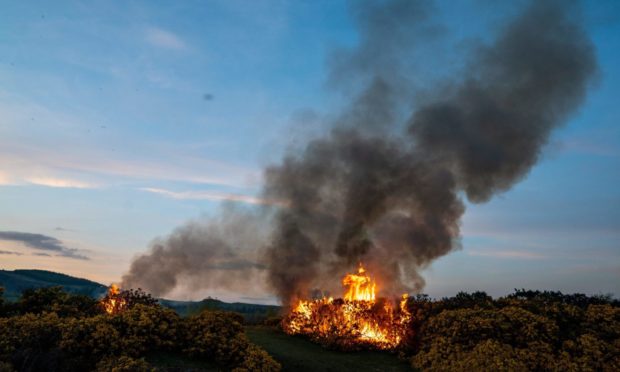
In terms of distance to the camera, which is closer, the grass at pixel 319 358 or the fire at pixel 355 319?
the grass at pixel 319 358

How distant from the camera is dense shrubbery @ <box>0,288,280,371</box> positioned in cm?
1680

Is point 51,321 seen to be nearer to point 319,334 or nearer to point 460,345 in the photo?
point 319,334

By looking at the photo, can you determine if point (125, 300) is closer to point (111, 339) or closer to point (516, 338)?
point (111, 339)

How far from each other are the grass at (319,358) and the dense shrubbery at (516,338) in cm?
144

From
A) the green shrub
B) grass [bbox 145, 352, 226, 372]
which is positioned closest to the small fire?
grass [bbox 145, 352, 226, 372]

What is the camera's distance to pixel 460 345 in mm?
→ 23078

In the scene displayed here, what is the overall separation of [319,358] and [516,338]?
9213mm

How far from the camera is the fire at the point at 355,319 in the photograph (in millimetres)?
26797

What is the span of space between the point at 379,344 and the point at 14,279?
15913cm

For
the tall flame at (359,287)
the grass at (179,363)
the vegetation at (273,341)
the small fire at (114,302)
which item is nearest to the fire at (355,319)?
the tall flame at (359,287)

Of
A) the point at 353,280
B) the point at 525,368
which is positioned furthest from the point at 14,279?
the point at 525,368

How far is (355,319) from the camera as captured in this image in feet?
90.8

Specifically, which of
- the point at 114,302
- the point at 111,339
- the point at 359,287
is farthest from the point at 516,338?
the point at 114,302

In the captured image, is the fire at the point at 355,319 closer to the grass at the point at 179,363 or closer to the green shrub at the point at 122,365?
the grass at the point at 179,363
